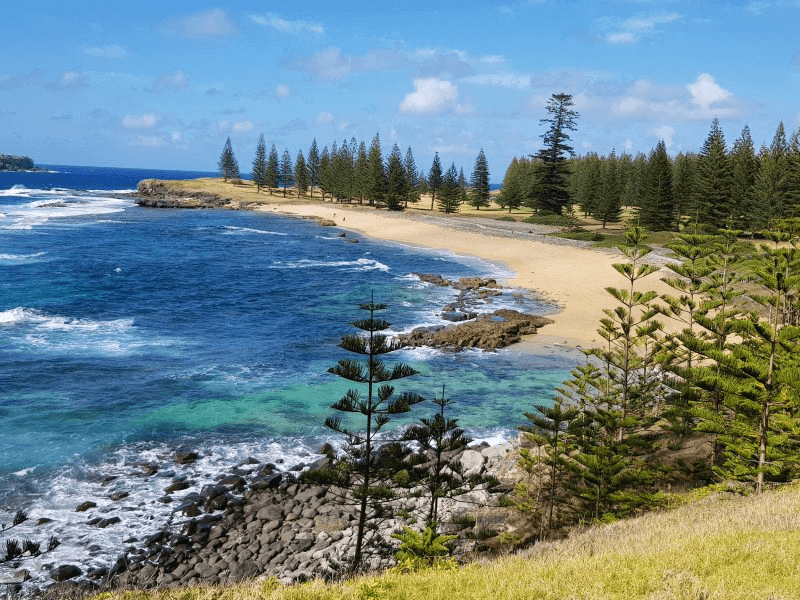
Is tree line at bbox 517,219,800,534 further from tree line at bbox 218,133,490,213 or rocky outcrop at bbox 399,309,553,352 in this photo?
tree line at bbox 218,133,490,213

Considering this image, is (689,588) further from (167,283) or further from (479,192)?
(479,192)

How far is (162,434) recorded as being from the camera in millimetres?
19047

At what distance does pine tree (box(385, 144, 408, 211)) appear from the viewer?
9512 cm

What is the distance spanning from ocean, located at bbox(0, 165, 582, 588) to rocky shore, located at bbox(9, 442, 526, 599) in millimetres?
475

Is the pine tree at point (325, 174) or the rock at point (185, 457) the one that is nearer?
the rock at point (185, 457)

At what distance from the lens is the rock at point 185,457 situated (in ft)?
56.7

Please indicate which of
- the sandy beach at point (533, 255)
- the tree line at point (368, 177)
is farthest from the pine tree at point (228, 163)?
the sandy beach at point (533, 255)

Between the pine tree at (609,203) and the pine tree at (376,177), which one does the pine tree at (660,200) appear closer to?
the pine tree at (609,203)

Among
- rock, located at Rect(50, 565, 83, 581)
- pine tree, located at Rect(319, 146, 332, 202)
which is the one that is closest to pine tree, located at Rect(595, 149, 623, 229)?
pine tree, located at Rect(319, 146, 332, 202)

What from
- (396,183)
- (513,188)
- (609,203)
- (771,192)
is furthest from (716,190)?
(396,183)

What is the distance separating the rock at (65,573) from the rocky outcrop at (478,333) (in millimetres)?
17967

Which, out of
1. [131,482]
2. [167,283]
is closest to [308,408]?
[131,482]

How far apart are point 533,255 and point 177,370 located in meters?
36.3

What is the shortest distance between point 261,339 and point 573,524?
20.2 meters
